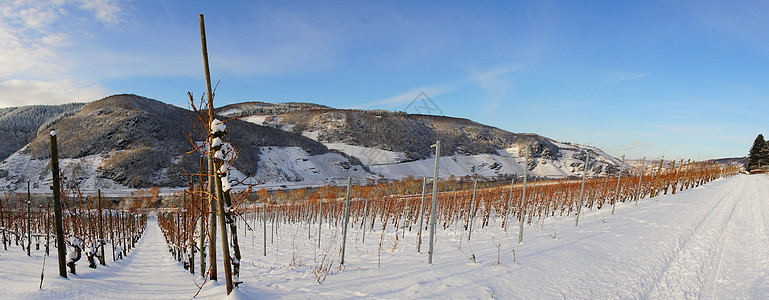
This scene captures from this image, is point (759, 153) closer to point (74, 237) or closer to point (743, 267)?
point (743, 267)

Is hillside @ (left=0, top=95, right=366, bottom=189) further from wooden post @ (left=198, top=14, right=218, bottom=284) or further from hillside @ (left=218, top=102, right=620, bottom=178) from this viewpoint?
wooden post @ (left=198, top=14, right=218, bottom=284)

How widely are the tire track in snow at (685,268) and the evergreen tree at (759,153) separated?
66.5 metres

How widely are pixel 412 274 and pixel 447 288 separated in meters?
0.93

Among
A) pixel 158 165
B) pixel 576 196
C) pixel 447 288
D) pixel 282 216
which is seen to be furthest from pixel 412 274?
pixel 158 165

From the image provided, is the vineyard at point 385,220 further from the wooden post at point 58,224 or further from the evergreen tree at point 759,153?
the evergreen tree at point 759,153

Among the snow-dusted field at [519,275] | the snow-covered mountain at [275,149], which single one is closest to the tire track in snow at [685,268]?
the snow-dusted field at [519,275]

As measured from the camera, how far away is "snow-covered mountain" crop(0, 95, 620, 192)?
4156 cm

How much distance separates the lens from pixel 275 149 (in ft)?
196

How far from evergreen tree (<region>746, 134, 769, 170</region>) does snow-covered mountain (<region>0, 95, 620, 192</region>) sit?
20349mm

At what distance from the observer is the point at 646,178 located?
2500 cm

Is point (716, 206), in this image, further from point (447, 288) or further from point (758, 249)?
point (447, 288)

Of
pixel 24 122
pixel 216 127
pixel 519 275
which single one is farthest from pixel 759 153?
pixel 24 122

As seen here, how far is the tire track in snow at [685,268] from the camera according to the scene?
16.5 ft

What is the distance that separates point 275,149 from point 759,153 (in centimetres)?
8281
